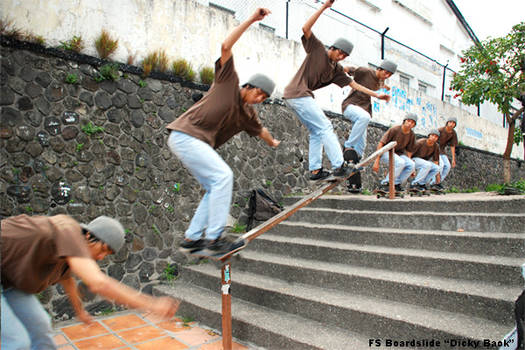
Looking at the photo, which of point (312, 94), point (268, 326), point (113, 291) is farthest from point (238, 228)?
point (113, 291)

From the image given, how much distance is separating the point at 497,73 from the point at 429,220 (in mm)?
8316

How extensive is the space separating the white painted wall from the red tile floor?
12.8ft

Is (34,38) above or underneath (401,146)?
above

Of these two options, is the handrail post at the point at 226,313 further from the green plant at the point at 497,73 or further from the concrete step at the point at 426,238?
the green plant at the point at 497,73

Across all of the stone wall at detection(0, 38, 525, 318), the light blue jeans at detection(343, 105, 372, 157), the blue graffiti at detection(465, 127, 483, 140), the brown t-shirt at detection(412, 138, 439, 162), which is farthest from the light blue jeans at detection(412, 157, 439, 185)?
the blue graffiti at detection(465, 127, 483, 140)

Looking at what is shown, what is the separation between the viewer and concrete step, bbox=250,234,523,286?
12.0 ft

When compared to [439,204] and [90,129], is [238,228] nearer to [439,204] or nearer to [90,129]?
[90,129]

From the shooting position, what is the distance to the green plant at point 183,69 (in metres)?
6.55

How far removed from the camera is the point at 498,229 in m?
4.45

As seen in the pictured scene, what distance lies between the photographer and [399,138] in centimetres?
736

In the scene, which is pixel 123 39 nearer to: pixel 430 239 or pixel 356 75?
pixel 356 75

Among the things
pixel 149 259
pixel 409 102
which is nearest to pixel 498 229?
pixel 149 259

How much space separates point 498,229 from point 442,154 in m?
6.01

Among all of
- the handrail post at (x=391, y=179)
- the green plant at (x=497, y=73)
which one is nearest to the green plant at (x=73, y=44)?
the handrail post at (x=391, y=179)
